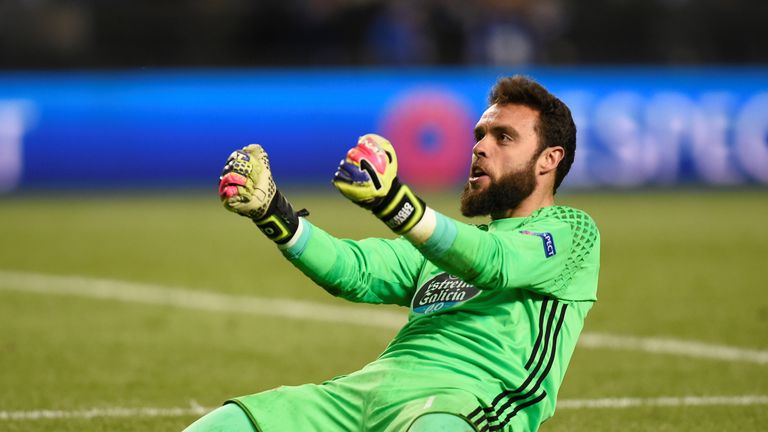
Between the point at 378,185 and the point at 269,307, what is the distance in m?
5.83

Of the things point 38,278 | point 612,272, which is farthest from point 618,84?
point 38,278

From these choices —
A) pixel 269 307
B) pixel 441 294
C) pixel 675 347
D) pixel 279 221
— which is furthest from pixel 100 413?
pixel 675 347

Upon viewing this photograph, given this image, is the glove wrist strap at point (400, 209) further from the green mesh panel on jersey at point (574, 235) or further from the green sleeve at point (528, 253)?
the green mesh panel on jersey at point (574, 235)

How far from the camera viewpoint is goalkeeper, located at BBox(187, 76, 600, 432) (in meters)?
4.16

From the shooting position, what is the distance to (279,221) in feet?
15.1

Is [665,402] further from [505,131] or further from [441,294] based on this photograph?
[505,131]

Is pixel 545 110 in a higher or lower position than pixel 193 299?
higher

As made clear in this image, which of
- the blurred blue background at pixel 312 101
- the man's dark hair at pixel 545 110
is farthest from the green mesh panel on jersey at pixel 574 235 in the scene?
the blurred blue background at pixel 312 101

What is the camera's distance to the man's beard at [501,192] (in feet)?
15.5

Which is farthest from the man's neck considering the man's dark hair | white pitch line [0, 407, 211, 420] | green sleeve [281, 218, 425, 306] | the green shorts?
white pitch line [0, 407, 211, 420]

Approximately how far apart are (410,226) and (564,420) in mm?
2384

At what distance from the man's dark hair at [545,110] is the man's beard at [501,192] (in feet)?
0.39

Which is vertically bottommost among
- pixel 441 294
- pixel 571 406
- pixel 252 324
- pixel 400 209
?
pixel 252 324

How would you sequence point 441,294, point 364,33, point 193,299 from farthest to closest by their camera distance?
point 364,33, point 193,299, point 441,294
